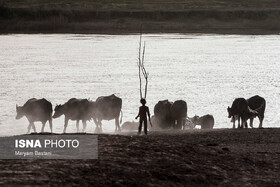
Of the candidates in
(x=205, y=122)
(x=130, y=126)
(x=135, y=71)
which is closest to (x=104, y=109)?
(x=130, y=126)

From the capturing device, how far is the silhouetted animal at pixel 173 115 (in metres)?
24.4

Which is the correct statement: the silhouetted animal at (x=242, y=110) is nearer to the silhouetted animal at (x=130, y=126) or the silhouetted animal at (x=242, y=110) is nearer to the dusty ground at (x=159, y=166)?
the silhouetted animal at (x=130, y=126)

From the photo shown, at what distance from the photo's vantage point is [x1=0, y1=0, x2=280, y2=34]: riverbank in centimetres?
8419

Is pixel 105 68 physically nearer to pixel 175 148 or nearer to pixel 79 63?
pixel 79 63

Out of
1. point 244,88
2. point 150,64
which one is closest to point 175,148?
point 244,88

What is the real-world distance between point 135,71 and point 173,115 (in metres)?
26.7

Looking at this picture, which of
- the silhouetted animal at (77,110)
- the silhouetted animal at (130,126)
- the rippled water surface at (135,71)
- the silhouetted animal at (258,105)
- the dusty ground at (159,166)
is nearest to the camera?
the dusty ground at (159,166)

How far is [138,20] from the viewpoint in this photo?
282 feet

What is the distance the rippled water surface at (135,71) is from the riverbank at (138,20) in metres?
2.03

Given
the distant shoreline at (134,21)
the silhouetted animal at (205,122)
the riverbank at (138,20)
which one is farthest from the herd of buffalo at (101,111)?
the distant shoreline at (134,21)

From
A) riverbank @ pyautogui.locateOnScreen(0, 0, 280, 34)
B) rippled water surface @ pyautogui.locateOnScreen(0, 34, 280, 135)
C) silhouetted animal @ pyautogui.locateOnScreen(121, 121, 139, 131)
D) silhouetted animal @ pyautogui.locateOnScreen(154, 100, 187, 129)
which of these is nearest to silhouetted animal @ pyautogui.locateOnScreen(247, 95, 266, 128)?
silhouetted animal @ pyautogui.locateOnScreen(154, 100, 187, 129)

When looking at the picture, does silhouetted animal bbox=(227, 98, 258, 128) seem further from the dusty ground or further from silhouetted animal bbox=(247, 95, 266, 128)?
the dusty ground

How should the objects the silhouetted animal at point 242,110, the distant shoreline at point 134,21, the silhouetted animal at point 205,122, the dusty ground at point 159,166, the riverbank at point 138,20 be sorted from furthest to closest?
the distant shoreline at point 134,21
the riverbank at point 138,20
the silhouetted animal at point 205,122
the silhouetted animal at point 242,110
the dusty ground at point 159,166

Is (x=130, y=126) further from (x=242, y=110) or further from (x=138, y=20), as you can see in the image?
(x=138, y=20)
